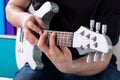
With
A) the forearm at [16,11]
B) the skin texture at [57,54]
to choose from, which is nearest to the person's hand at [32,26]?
the skin texture at [57,54]

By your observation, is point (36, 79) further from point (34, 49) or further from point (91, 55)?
point (91, 55)

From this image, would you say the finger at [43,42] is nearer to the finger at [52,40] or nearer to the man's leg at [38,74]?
the finger at [52,40]

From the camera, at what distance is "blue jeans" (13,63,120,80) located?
1.06 m

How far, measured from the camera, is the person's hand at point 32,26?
1.01 metres

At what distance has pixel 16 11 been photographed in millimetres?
1196

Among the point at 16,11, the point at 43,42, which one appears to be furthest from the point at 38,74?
the point at 16,11

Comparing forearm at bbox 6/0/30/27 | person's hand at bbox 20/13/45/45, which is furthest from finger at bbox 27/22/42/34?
forearm at bbox 6/0/30/27

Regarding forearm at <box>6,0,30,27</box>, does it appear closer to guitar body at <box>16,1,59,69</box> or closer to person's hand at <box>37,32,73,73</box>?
guitar body at <box>16,1,59,69</box>

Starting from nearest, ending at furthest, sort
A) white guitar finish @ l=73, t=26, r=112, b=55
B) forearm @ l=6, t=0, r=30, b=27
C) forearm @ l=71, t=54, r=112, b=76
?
1. white guitar finish @ l=73, t=26, r=112, b=55
2. forearm @ l=71, t=54, r=112, b=76
3. forearm @ l=6, t=0, r=30, b=27

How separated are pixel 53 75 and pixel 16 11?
0.30 meters

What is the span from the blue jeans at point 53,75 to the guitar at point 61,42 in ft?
0.08

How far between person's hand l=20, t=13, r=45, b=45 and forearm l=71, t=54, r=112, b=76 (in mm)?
173

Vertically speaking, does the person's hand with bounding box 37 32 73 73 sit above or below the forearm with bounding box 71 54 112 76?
above

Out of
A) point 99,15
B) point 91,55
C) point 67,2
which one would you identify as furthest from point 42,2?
point 91,55
